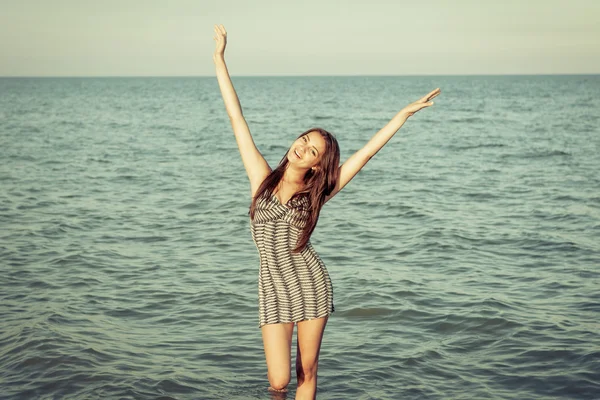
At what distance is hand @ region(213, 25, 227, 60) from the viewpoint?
5.29 metres

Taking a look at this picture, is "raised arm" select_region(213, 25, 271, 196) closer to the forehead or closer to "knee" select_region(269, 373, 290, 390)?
the forehead

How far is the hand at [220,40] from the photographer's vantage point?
529cm

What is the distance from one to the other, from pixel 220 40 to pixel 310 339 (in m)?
2.29

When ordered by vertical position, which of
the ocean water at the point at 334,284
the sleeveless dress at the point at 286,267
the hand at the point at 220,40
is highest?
the hand at the point at 220,40

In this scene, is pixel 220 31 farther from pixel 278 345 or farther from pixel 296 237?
pixel 278 345

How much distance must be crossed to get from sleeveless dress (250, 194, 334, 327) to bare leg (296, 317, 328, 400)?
0.08 metres

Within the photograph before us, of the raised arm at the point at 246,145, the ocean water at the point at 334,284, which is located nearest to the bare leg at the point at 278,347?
the raised arm at the point at 246,145

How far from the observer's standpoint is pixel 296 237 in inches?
188

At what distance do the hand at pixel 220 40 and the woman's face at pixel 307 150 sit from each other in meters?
1.05

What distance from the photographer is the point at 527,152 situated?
Result: 29188 millimetres

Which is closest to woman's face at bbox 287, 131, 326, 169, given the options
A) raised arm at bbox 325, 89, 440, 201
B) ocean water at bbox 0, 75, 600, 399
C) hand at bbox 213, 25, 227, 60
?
raised arm at bbox 325, 89, 440, 201

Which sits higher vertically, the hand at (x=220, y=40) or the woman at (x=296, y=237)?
the hand at (x=220, y=40)

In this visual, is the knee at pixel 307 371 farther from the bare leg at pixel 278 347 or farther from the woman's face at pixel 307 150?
the woman's face at pixel 307 150

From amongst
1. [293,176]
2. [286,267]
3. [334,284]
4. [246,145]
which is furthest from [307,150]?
[334,284]
